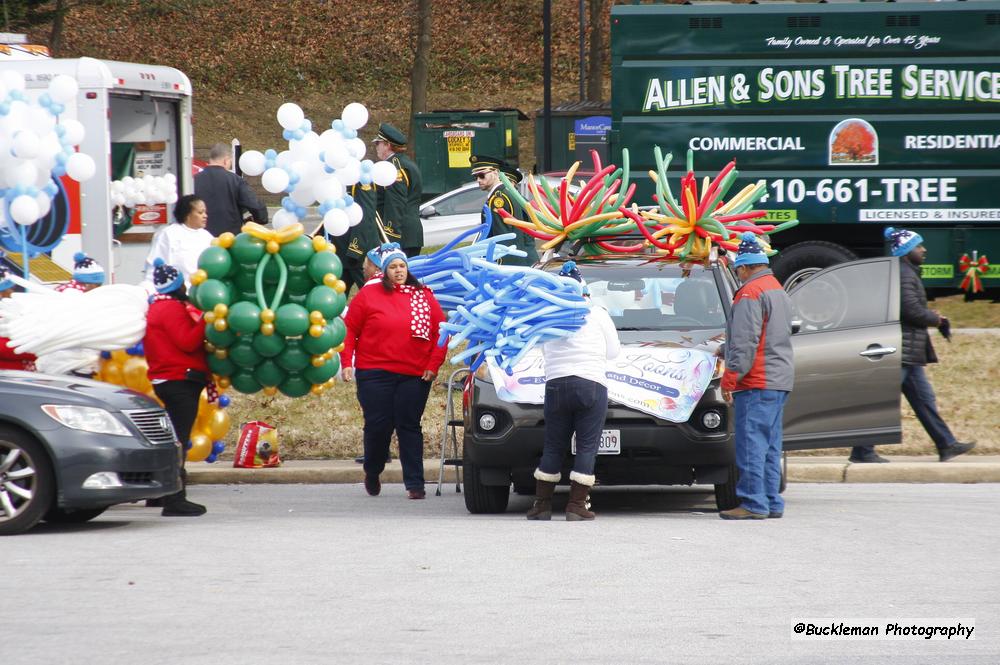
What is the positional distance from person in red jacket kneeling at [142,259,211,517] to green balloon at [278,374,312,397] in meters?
0.54

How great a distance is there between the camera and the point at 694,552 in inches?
337

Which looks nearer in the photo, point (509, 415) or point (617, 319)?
point (509, 415)

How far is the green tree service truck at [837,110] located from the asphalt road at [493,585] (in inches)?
270

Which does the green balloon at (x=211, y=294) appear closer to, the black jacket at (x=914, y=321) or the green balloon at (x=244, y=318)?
the green balloon at (x=244, y=318)

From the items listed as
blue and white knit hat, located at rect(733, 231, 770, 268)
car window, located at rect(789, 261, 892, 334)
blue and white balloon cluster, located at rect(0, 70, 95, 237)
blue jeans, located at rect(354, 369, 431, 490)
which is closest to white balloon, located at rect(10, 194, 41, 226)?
blue and white balloon cluster, located at rect(0, 70, 95, 237)

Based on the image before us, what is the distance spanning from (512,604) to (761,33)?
11.4 m

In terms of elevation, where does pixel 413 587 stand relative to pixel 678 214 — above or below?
below

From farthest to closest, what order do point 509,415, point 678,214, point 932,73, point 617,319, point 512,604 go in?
point 932,73 < point 678,214 < point 617,319 < point 509,415 < point 512,604

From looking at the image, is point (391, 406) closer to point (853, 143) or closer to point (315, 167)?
point (315, 167)

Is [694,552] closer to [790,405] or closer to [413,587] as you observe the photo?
[413,587]

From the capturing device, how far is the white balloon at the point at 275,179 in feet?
34.6

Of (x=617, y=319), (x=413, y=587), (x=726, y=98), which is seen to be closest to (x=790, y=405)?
(x=617, y=319)

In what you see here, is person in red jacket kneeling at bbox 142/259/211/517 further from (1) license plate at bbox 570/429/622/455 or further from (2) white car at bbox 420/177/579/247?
(2) white car at bbox 420/177/579/247

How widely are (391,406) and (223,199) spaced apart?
457 centimetres
